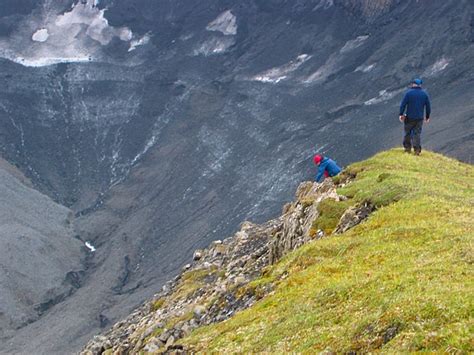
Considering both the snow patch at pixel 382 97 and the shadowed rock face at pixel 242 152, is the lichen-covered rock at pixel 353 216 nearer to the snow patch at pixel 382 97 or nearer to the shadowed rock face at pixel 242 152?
the shadowed rock face at pixel 242 152

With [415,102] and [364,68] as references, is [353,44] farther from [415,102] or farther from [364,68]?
[415,102]

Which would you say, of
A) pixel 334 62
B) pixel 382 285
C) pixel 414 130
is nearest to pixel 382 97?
pixel 334 62

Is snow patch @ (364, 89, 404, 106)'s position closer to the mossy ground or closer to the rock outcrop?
the rock outcrop

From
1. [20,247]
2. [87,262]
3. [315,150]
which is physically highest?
[20,247]

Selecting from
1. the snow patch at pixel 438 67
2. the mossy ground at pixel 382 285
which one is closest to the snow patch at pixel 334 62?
the snow patch at pixel 438 67

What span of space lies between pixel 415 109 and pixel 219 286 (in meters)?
10.7

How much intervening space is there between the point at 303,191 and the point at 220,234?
10176cm

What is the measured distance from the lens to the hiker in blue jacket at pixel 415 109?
29.7 meters

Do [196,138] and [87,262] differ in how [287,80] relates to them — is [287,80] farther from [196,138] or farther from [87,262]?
[87,262]

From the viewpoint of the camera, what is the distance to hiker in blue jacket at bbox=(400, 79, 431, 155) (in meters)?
29.7

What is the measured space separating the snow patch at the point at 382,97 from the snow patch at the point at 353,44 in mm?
28156

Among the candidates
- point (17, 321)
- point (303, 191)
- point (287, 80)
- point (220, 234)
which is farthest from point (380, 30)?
point (303, 191)

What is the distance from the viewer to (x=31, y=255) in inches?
5364

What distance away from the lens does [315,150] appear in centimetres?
15338
